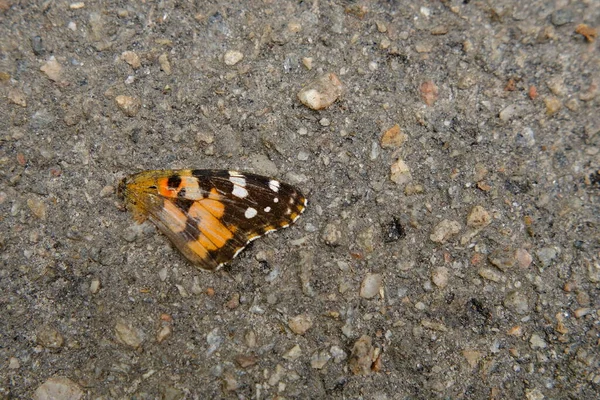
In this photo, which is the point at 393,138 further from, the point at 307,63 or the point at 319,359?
the point at 319,359

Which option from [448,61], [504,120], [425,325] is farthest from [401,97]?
[425,325]

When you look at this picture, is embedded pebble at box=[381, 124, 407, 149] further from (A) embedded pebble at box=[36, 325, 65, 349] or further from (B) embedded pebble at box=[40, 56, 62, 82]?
(A) embedded pebble at box=[36, 325, 65, 349]

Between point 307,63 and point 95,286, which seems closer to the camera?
point 95,286

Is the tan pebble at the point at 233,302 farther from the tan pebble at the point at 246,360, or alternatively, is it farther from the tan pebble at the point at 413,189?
the tan pebble at the point at 413,189

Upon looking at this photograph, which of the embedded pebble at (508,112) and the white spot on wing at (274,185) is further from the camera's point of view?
the embedded pebble at (508,112)

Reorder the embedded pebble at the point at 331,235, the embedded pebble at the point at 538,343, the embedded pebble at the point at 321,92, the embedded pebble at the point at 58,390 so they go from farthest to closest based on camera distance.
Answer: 1. the embedded pebble at the point at 321,92
2. the embedded pebble at the point at 331,235
3. the embedded pebble at the point at 538,343
4. the embedded pebble at the point at 58,390

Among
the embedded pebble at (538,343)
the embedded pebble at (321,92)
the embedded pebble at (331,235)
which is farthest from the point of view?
the embedded pebble at (321,92)

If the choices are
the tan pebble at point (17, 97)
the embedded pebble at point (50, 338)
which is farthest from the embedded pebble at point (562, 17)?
the embedded pebble at point (50, 338)

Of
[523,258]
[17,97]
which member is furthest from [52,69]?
[523,258]
